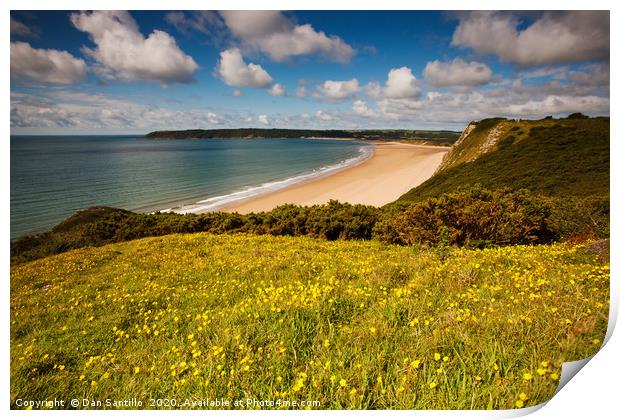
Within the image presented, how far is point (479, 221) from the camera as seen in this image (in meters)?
8.23

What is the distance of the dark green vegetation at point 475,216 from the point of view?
8.18 metres

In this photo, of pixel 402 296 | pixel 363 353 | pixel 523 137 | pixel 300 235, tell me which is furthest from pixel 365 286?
pixel 523 137

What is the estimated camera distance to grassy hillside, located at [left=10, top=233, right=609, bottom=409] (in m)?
2.84

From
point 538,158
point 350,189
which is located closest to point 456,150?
point 350,189

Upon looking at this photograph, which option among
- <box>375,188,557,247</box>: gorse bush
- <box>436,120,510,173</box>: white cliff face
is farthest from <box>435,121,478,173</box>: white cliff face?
<box>375,188,557,247</box>: gorse bush

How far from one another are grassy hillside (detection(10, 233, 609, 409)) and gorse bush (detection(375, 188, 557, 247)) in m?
2.71

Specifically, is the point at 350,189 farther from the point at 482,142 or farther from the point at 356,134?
the point at 356,134

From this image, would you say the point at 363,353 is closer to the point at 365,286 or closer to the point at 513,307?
the point at 365,286

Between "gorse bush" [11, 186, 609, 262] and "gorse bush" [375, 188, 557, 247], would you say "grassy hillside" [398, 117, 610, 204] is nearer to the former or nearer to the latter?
"gorse bush" [11, 186, 609, 262]

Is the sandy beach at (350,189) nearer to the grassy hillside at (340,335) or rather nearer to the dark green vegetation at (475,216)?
the dark green vegetation at (475,216)

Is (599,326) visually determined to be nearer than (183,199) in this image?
Yes

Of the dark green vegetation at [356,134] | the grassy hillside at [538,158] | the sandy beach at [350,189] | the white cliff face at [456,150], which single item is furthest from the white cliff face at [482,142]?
the dark green vegetation at [356,134]

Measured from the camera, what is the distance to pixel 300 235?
12180 mm
